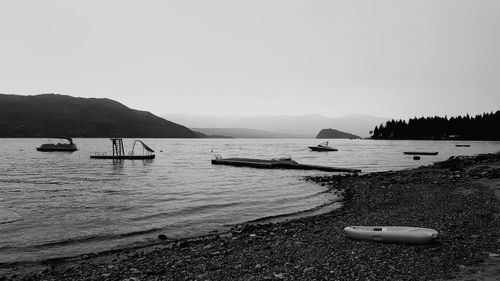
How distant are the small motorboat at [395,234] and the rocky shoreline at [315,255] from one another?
0.31 meters

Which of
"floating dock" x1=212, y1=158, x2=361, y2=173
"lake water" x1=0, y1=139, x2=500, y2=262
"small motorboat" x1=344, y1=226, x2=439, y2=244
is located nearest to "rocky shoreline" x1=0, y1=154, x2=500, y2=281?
"small motorboat" x1=344, y1=226, x2=439, y2=244

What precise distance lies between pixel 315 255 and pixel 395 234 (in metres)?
3.53

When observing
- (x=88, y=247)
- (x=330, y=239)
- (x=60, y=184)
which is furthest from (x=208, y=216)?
(x=60, y=184)

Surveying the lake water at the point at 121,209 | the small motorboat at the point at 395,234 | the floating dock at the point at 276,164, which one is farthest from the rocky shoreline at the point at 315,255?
the floating dock at the point at 276,164

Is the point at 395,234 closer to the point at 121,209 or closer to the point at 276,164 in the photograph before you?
the point at 121,209

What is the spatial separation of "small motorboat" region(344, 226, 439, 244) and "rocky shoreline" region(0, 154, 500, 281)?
1.02ft

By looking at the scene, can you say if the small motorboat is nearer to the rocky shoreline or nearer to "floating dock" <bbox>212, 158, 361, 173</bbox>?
the rocky shoreline

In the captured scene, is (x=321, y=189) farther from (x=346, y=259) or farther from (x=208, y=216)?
(x=346, y=259)

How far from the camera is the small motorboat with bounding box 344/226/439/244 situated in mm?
13742

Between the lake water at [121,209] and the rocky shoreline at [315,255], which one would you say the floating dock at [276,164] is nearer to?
the lake water at [121,209]

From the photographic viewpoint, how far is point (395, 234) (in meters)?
14.3

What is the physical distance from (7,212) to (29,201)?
509cm

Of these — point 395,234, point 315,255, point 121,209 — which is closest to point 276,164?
point 121,209

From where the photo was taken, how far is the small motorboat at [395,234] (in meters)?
13.7
